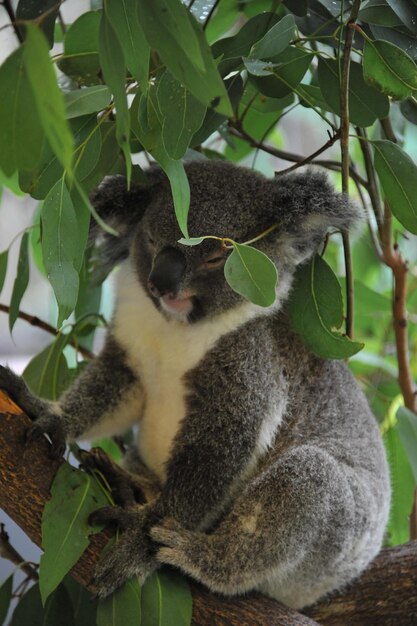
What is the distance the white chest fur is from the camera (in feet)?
7.34

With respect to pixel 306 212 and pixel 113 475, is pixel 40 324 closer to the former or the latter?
pixel 113 475

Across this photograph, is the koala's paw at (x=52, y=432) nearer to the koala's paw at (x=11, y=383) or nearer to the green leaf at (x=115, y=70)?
the koala's paw at (x=11, y=383)

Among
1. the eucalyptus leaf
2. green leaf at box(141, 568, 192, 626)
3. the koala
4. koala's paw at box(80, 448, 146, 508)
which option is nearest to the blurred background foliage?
the eucalyptus leaf

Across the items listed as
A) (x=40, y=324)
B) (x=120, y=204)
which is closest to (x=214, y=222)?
(x=120, y=204)

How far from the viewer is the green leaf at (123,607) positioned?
1.78 m

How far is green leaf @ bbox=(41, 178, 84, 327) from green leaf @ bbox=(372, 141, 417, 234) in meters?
0.79

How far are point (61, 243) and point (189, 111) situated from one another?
0.36 metres

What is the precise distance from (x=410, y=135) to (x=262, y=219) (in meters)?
0.98

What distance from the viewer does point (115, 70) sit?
113 centimetres

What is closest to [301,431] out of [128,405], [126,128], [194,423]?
[194,423]

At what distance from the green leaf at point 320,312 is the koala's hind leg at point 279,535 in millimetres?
308

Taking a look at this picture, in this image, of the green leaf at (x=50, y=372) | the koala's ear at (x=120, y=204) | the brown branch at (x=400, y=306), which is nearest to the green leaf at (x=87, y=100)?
the koala's ear at (x=120, y=204)

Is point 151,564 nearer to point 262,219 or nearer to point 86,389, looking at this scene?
point 86,389

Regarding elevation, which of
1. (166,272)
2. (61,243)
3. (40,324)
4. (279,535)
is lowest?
(279,535)
